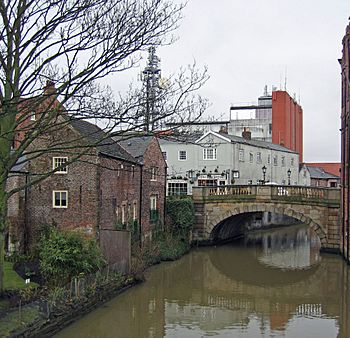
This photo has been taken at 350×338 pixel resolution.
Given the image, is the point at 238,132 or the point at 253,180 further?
the point at 238,132

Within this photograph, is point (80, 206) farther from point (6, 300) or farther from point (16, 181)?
point (6, 300)

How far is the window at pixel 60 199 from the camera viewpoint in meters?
24.1

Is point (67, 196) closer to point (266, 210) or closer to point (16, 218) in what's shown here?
point (16, 218)

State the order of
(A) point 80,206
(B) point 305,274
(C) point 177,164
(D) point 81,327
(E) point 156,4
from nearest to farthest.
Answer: (E) point 156,4 → (D) point 81,327 → (A) point 80,206 → (B) point 305,274 → (C) point 177,164

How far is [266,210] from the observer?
3472cm

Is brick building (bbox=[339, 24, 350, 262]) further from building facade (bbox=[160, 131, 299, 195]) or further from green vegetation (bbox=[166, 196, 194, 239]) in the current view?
building facade (bbox=[160, 131, 299, 195])

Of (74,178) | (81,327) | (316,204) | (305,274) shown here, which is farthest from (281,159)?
(81,327)

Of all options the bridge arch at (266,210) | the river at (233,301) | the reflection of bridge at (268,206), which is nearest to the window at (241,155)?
the reflection of bridge at (268,206)

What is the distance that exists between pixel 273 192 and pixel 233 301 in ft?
46.3

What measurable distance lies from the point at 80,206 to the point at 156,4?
1261 centimetres

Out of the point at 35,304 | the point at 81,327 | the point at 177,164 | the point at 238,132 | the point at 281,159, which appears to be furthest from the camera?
the point at 238,132

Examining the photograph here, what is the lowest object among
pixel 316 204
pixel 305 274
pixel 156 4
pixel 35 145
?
pixel 305 274

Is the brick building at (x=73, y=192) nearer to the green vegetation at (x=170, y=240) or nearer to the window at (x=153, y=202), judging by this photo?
the green vegetation at (x=170, y=240)

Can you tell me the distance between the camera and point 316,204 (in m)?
33.2
